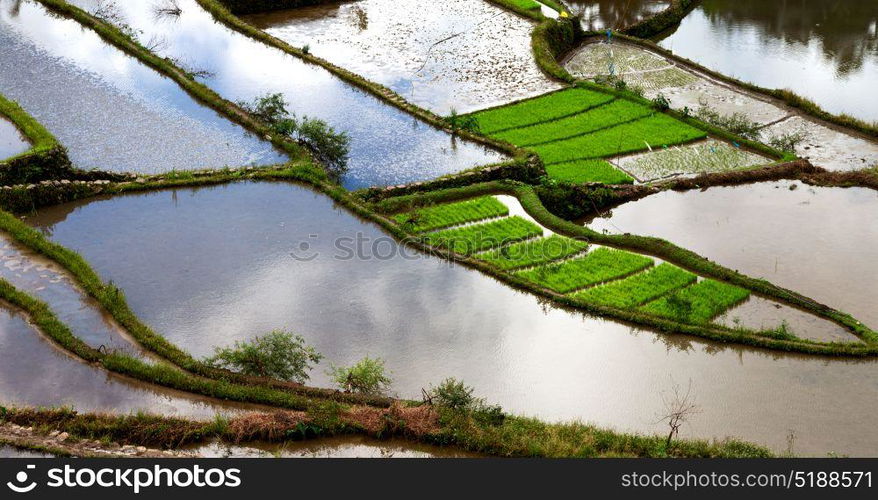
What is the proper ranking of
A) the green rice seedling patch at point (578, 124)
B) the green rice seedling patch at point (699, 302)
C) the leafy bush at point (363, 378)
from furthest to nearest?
the green rice seedling patch at point (578, 124), the green rice seedling patch at point (699, 302), the leafy bush at point (363, 378)

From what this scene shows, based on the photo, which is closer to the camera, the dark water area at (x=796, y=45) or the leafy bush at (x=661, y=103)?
the leafy bush at (x=661, y=103)

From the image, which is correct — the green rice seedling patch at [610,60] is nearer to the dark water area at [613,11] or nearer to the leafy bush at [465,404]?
the dark water area at [613,11]

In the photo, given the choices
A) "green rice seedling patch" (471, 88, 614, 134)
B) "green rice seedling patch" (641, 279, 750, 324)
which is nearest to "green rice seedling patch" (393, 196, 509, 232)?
"green rice seedling patch" (471, 88, 614, 134)

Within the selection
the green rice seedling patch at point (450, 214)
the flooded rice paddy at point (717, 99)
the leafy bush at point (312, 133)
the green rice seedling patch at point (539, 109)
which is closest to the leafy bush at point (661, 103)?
the flooded rice paddy at point (717, 99)

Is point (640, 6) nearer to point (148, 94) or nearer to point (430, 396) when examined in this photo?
point (148, 94)

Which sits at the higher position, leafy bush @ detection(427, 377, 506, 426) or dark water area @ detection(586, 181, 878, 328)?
leafy bush @ detection(427, 377, 506, 426)

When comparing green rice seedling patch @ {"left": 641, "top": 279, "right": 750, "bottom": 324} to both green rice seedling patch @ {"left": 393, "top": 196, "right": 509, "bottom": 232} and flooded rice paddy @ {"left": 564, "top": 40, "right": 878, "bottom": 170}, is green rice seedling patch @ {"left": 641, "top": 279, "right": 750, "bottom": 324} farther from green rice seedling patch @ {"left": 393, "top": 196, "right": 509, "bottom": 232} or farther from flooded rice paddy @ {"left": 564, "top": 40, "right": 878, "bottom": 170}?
flooded rice paddy @ {"left": 564, "top": 40, "right": 878, "bottom": 170}

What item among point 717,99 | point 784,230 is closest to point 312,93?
point 717,99

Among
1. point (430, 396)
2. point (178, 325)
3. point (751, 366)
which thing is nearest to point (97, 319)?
point (178, 325)
